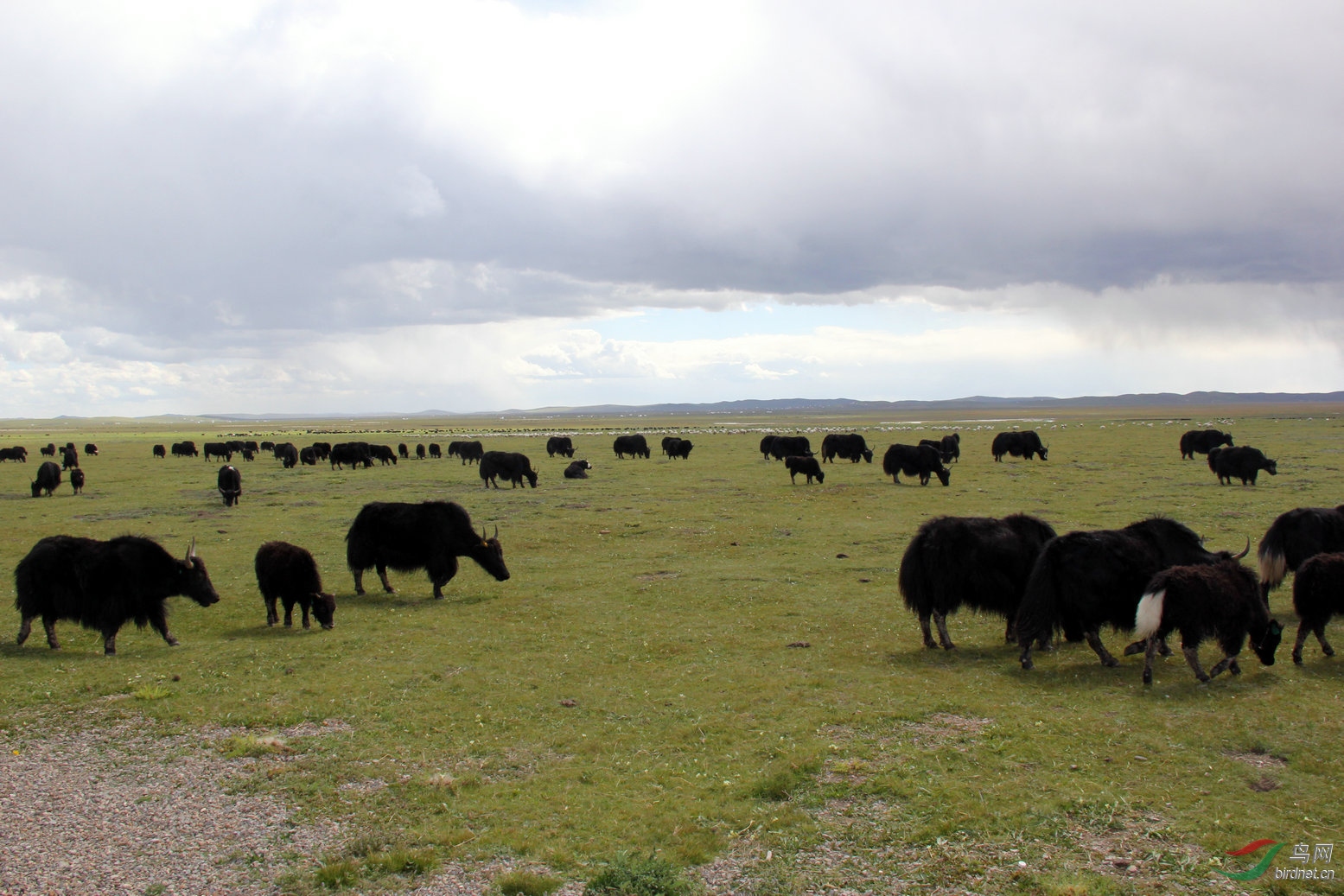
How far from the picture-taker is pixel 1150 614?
Answer: 380 inches

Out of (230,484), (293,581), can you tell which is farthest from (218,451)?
(293,581)

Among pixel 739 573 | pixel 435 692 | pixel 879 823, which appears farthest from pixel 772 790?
pixel 739 573

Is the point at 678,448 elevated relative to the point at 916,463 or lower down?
elevated

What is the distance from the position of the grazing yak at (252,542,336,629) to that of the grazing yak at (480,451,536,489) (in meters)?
23.5

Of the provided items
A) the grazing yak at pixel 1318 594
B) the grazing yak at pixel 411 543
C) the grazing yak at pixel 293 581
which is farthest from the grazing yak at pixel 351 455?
the grazing yak at pixel 1318 594

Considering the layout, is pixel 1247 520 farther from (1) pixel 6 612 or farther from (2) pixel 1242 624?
(1) pixel 6 612

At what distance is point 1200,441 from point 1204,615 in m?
41.2

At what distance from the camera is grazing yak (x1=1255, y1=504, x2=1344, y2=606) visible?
1254cm

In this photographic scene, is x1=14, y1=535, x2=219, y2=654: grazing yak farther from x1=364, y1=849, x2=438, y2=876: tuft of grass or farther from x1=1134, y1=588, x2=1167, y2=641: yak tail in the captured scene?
x1=1134, y1=588, x2=1167, y2=641: yak tail

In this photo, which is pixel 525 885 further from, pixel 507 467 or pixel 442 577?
pixel 507 467
